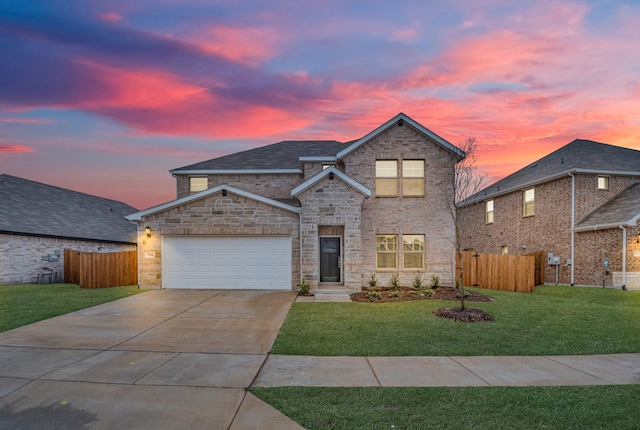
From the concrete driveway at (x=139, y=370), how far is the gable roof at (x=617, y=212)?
1618 centimetres

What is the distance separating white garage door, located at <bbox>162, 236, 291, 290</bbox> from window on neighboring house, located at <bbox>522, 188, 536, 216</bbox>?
15659 millimetres

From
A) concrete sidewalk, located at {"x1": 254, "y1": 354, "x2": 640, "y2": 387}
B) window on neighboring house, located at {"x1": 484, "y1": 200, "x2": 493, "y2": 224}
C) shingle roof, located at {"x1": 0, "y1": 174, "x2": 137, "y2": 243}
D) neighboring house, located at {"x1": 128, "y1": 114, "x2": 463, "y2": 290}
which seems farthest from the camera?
window on neighboring house, located at {"x1": 484, "y1": 200, "x2": 493, "y2": 224}

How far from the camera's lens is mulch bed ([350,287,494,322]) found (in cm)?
937

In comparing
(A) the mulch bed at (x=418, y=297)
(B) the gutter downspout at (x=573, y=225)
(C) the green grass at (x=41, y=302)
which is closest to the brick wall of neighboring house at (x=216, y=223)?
(C) the green grass at (x=41, y=302)

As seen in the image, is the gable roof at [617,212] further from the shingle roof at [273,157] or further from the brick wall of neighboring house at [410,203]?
the shingle roof at [273,157]

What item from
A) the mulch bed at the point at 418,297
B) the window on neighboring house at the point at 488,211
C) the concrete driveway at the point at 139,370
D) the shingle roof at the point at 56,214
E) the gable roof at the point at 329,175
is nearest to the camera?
the concrete driveway at the point at 139,370

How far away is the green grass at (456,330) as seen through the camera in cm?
679

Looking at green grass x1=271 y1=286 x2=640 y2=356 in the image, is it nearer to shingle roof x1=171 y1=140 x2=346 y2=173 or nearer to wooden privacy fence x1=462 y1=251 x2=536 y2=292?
wooden privacy fence x1=462 y1=251 x2=536 y2=292

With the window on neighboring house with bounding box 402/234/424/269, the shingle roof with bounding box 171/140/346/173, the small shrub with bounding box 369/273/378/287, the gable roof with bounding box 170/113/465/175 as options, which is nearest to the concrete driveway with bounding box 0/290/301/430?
the small shrub with bounding box 369/273/378/287

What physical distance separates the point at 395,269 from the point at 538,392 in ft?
35.9

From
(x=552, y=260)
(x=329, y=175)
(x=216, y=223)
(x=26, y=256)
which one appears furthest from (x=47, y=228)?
(x=552, y=260)

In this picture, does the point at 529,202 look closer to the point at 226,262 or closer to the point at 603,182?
the point at 603,182

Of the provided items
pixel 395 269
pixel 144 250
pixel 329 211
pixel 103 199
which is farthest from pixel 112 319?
pixel 103 199

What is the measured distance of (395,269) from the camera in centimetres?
1566
